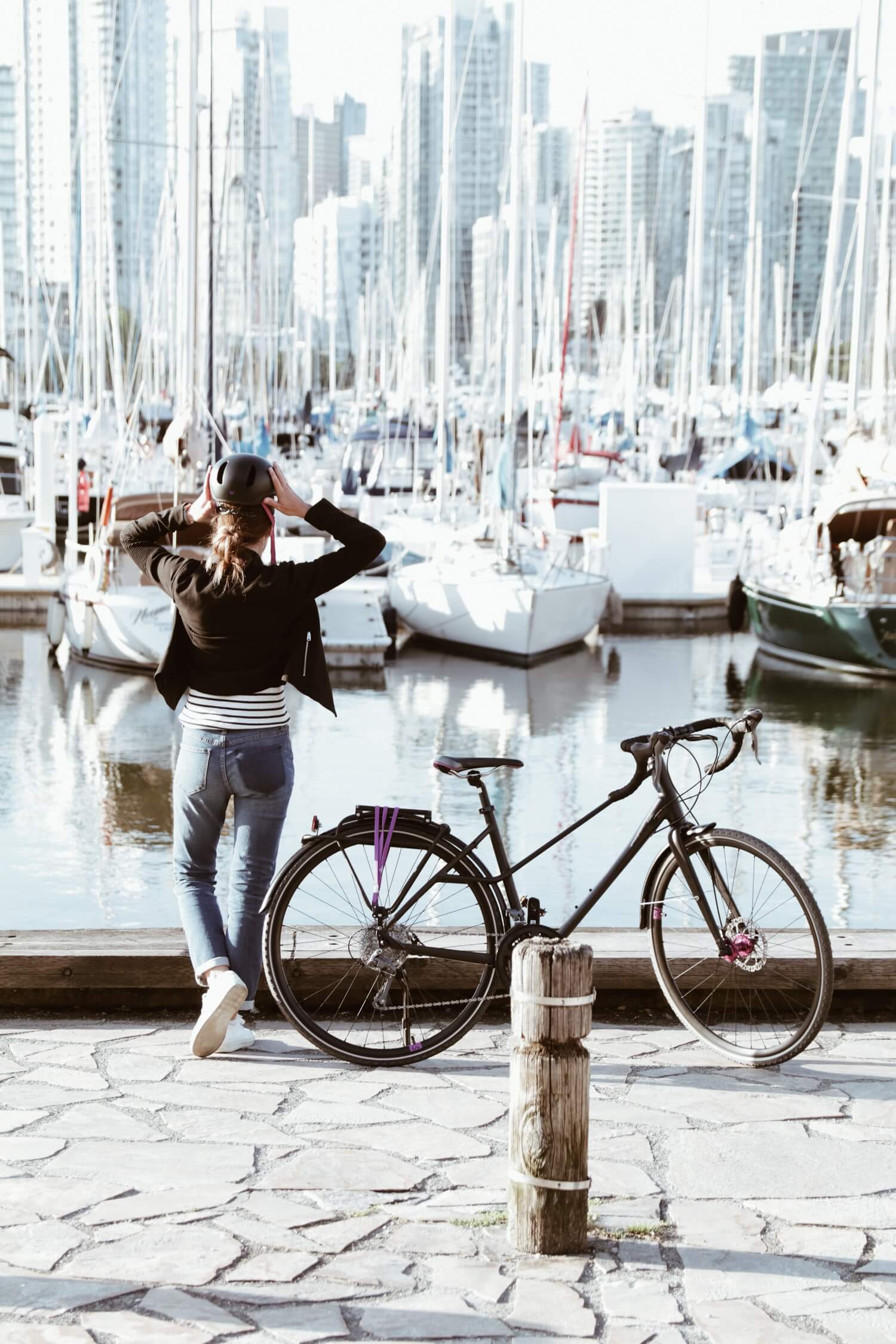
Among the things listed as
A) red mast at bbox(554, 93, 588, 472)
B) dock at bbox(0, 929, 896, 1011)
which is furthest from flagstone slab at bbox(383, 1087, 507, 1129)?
red mast at bbox(554, 93, 588, 472)

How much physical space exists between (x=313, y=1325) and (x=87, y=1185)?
3.17ft

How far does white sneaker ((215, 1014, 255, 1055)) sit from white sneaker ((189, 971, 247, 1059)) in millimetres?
89

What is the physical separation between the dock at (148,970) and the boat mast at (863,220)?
2087 centimetres

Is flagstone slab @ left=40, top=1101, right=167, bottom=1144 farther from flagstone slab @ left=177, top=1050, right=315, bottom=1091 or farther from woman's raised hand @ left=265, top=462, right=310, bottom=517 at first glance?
woman's raised hand @ left=265, top=462, right=310, bottom=517

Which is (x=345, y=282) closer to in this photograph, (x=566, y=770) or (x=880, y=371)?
(x=880, y=371)

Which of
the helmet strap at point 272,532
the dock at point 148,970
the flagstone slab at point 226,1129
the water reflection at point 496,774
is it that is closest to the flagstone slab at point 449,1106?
the flagstone slab at point 226,1129

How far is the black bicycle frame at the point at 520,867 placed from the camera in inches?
209

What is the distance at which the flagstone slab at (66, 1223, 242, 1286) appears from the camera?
3850 mm

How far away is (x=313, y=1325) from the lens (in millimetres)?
3639

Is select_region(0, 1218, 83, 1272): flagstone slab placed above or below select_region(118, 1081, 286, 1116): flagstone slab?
above

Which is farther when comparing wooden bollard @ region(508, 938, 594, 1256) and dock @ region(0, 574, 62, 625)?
dock @ region(0, 574, 62, 625)

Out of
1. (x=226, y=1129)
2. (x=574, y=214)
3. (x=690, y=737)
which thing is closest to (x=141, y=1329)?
(x=226, y=1129)

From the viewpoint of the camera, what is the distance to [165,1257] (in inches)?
155

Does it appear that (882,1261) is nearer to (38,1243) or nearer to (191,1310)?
(191,1310)
